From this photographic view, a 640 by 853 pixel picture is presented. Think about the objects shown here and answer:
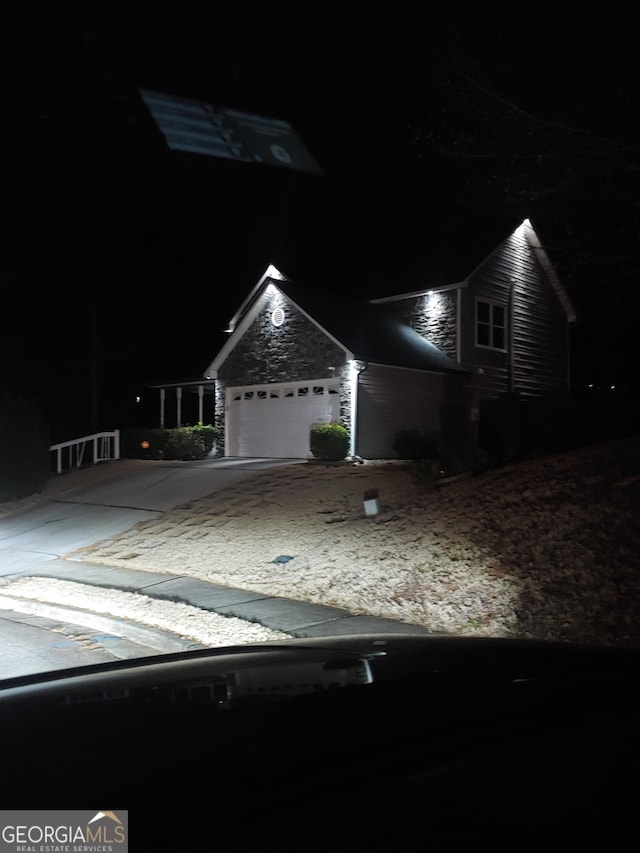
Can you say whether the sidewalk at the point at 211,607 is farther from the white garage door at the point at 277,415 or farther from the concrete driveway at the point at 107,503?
the white garage door at the point at 277,415

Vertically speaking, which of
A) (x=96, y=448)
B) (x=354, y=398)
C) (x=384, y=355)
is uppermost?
(x=384, y=355)

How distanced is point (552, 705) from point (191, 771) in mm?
1022

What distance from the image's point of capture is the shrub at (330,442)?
19391mm

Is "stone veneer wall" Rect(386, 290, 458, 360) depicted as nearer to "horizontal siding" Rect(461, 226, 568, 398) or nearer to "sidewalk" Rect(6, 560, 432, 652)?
"horizontal siding" Rect(461, 226, 568, 398)

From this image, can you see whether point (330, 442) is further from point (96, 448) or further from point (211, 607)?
point (211, 607)

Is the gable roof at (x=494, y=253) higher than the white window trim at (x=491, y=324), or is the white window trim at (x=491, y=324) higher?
the gable roof at (x=494, y=253)

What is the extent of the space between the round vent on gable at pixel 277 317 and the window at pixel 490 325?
5.86 m

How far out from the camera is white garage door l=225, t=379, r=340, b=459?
21.2 m

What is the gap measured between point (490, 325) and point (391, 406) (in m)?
4.95

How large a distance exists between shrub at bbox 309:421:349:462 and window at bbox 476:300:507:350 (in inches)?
245

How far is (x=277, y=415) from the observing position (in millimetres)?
22531

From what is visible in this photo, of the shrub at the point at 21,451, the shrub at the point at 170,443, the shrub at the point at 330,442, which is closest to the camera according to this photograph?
the shrub at the point at 330,442

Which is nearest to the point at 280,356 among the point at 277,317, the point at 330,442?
the point at 277,317

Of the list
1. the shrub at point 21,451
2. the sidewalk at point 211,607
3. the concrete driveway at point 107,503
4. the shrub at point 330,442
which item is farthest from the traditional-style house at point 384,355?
the sidewalk at point 211,607
